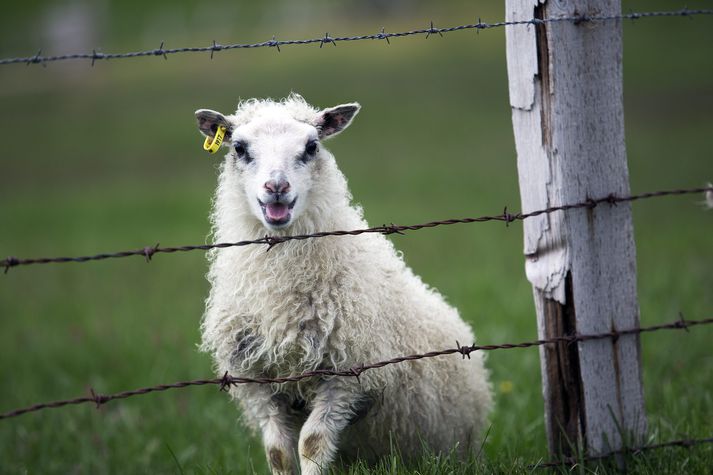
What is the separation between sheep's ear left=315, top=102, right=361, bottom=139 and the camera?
4.07m

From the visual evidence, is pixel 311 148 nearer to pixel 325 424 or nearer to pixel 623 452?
pixel 325 424

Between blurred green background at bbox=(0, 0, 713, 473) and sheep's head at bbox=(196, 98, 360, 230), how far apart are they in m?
1.21

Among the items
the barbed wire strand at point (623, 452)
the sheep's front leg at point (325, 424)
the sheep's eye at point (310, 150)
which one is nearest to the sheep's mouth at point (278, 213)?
the sheep's eye at point (310, 150)

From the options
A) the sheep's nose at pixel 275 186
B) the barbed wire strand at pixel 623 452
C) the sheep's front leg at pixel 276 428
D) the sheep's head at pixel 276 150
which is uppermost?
the sheep's head at pixel 276 150

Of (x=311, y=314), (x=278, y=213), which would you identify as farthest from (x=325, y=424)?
(x=278, y=213)

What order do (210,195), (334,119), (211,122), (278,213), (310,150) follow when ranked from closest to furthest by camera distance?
(278,213) → (310,150) → (211,122) → (334,119) → (210,195)

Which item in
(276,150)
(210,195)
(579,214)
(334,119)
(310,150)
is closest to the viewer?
(579,214)

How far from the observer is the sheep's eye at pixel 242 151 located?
12.7 ft

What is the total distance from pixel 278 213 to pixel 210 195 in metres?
13.0

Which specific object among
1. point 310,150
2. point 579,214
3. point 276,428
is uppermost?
point 310,150

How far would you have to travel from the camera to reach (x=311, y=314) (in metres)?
3.65

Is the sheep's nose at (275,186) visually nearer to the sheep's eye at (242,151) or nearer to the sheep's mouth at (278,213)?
the sheep's mouth at (278,213)

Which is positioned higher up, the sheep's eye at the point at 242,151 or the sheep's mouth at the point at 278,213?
the sheep's eye at the point at 242,151

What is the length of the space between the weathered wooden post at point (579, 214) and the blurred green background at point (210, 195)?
0.42 meters
